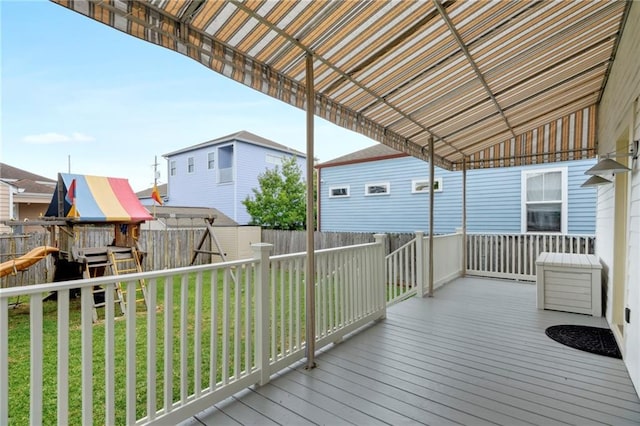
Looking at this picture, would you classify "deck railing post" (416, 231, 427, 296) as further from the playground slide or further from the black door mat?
the playground slide

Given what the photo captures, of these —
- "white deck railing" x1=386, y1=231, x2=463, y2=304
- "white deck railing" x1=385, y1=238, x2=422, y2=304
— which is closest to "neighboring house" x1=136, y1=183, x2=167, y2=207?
"white deck railing" x1=385, y1=238, x2=422, y2=304

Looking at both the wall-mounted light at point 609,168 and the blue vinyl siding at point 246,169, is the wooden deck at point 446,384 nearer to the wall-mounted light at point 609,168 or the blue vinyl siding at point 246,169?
the wall-mounted light at point 609,168

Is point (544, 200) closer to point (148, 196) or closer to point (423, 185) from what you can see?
point (423, 185)

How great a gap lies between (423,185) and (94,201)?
319 inches

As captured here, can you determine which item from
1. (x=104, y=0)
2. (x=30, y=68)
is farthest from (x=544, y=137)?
(x=30, y=68)

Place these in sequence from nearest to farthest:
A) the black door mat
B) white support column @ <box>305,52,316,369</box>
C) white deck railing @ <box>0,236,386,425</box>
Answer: white deck railing @ <box>0,236,386,425</box> → white support column @ <box>305,52,316,369</box> → the black door mat

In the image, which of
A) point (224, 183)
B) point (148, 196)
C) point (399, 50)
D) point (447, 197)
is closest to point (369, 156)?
point (447, 197)

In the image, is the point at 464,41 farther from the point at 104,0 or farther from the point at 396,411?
the point at 396,411

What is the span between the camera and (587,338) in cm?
345

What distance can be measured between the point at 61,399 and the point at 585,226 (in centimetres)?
917

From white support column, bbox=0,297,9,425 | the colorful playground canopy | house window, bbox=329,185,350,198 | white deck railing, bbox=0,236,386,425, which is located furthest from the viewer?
house window, bbox=329,185,350,198

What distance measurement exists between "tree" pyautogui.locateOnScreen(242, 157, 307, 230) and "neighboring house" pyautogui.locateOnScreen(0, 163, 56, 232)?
709 cm

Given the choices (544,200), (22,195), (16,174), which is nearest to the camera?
(544,200)

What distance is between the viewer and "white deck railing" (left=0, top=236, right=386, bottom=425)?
157 cm
